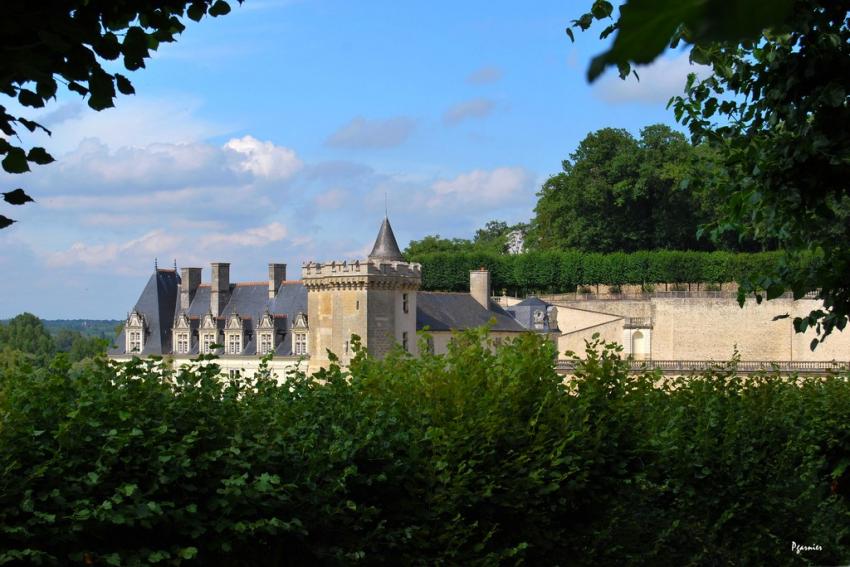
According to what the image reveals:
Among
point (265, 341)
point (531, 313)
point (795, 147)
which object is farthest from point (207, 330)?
point (795, 147)

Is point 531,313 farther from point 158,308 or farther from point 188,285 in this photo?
point 158,308

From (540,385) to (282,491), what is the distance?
144 inches

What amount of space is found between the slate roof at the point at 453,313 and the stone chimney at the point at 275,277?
659 cm

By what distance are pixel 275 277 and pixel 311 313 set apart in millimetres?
5324

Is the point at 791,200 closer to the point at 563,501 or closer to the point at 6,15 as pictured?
the point at 563,501

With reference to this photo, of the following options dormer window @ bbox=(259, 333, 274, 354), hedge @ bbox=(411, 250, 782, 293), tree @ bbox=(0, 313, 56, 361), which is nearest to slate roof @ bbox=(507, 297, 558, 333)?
hedge @ bbox=(411, 250, 782, 293)

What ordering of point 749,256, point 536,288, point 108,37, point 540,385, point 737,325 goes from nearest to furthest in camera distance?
1. point 108,37
2. point 540,385
3. point 737,325
4. point 749,256
5. point 536,288

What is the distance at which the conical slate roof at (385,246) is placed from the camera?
5103 cm

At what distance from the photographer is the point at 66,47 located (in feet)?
11.5

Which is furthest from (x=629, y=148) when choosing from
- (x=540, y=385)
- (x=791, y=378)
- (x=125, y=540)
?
(x=125, y=540)

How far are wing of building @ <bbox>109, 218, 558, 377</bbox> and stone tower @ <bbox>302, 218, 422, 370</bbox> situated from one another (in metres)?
0.04

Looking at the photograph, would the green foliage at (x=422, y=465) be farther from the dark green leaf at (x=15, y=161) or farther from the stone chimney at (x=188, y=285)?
the stone chimney at (x=188, y=285)

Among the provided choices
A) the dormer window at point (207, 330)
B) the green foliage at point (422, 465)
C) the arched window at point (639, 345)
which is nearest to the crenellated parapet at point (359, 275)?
the dormer window at point (207, 330)

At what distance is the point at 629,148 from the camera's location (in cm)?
6253
